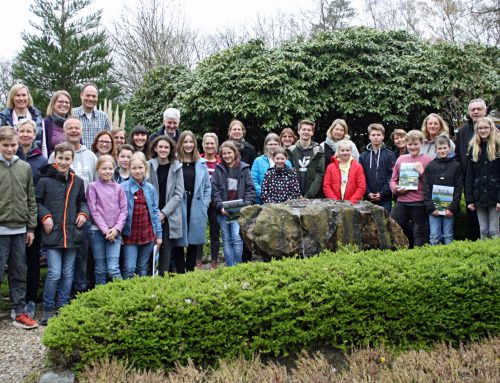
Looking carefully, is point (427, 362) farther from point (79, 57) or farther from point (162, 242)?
point (79, 57)

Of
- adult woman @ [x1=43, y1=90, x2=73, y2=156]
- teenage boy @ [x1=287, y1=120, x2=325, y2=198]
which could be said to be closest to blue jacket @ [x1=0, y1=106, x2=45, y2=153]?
adult woman @ [x1=43, y1=90, x2=73, y2=156]

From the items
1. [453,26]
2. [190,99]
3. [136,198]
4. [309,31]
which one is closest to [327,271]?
[136,198]

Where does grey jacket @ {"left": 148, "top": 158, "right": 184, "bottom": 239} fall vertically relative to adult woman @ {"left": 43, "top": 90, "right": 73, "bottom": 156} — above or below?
below

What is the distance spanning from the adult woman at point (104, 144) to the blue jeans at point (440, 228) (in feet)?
14.1

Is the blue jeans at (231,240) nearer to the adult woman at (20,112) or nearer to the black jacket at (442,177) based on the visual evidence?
the adult woman at (20,112)

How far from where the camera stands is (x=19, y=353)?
4289mm

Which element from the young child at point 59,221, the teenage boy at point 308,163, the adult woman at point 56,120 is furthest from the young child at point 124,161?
the teenage boy at point 308,163

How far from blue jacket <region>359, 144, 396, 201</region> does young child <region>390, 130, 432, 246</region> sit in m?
0.27

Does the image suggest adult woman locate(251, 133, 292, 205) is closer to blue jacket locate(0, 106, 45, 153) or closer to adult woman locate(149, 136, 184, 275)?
adult woman locate(149, 136, 184, 275)

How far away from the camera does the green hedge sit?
355cm

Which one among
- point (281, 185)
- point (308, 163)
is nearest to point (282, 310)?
point (281, 185)

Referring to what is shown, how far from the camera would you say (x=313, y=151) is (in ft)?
22.5

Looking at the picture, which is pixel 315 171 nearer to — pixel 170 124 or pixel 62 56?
pixel 170 124

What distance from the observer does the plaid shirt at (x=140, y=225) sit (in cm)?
548
